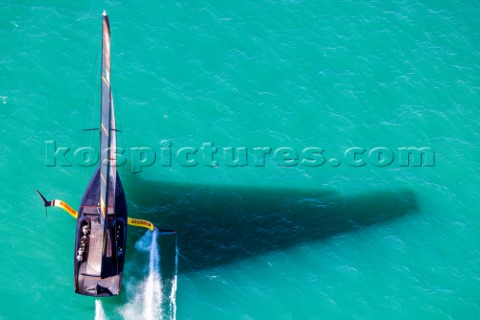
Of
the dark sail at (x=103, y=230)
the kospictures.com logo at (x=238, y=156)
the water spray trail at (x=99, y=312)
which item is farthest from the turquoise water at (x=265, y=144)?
the dark sail at (x=103, y=230)

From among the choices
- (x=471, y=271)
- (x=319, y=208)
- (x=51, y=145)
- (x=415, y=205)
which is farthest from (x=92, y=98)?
(x=471, y=271)

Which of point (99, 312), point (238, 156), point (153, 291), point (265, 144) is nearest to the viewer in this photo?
point (99, 312)

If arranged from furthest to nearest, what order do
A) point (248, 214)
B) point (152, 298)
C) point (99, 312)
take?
point (248, 214), point (152, 298), point (99, 312)

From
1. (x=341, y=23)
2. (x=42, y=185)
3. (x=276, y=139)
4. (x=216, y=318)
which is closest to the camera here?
(x=216, y=318)

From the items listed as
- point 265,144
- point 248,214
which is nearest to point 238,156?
point 265,144

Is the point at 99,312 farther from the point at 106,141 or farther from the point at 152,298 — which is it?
the point at 106,141

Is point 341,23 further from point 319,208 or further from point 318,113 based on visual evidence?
point 319,208

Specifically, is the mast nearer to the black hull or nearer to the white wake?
the black hull

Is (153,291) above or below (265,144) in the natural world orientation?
below
